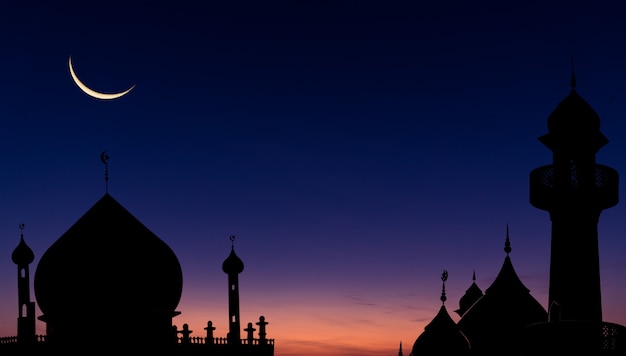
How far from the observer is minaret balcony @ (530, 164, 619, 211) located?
22344 mm

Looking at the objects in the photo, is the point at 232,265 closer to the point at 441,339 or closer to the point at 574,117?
the point at 441,339

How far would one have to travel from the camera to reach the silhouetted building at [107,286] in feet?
94.8

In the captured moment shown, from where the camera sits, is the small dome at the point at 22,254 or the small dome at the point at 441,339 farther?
the small dome at the point at 22,254

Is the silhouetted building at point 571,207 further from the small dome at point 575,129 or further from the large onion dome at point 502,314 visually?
the large onion dome at point 502,314

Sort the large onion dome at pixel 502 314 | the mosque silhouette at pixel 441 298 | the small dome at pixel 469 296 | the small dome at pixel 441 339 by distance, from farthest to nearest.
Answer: the small dome at pixel 469 296, the large onion dome at pixel 502 314, the small dome at pixel 441 339, the mosque silhouette at pixel 441 298

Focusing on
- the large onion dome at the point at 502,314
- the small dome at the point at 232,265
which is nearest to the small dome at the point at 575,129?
the large onion dome at the point at 502,314

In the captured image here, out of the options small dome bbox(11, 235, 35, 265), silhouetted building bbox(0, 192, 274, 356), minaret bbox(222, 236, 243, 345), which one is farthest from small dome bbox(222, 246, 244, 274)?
small dome bbox(11, 235, 35, 265)

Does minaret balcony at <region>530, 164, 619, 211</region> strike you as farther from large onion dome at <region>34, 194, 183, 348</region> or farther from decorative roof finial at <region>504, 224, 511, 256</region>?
large onion dome at <region>34, 194, 183, 348</region>

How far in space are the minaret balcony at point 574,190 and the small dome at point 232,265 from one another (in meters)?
16.8

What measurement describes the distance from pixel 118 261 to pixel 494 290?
1272cm

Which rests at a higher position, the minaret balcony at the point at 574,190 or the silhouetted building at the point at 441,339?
the minaret balcony at the point at 574,190

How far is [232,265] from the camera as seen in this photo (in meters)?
36.8

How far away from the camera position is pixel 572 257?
22.3m

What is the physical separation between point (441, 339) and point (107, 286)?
39.1ft
